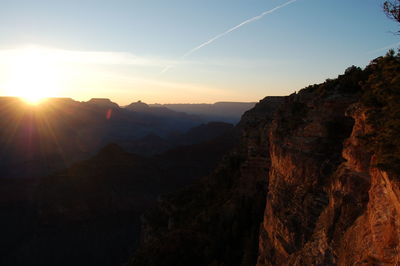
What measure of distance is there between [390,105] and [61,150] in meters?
159

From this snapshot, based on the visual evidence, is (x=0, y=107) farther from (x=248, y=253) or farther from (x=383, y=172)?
(x=383, y=172)

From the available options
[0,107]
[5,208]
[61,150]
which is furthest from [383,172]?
[0,107]

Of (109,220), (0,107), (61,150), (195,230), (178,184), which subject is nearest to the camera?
(195,230)

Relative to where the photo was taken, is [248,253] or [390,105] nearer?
[390,105]

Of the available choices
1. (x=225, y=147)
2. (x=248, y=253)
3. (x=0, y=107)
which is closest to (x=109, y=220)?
(x=225, y=147)

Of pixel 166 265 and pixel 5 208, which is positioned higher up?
pixel 166 265

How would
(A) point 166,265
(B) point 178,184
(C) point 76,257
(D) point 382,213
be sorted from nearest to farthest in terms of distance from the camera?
1. (D) point 382,213
2. (A) point 166,265
3. (C) point 76,257
4. (B) point 178,184

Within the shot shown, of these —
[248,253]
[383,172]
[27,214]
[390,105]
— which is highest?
[390,105]

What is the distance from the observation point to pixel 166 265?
3156 centimetres

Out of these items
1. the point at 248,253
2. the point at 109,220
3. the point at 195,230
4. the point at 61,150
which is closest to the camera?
the point at 248,253

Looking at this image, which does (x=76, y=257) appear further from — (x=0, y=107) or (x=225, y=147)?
(x=0, y=107)

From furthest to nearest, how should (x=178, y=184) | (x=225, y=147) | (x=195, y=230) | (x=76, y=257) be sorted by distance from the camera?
(x=225, y=147) → (x=178, y=184) → (x=76, y=257) → (x=195, y=230)

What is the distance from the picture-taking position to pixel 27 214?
3349 inches

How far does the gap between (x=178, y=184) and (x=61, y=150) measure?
7542cm
